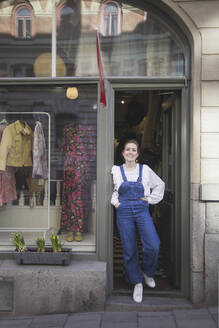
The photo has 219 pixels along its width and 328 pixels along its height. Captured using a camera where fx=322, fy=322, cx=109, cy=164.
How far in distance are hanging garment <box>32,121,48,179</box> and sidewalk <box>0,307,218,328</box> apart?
1895 mm

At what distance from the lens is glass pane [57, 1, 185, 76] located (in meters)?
4.49

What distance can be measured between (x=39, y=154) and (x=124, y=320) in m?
2.48

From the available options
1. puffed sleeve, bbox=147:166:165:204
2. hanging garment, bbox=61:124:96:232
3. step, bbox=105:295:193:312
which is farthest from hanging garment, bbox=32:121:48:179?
step, bbox=105:295:193:312

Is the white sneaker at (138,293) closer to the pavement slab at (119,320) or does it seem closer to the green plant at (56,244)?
the pavement slab at (119,320)

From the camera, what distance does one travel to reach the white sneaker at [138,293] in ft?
13.6

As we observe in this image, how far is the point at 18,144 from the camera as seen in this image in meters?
4.69

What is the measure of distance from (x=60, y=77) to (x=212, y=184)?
8.25 ft

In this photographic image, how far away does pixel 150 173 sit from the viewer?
441 cm

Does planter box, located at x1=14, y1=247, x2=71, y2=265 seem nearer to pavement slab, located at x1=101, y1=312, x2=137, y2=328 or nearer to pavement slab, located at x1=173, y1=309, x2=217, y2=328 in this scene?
pavement slab, located at x1=101, y1=312, x2=137, y2=328

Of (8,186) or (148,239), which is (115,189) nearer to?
(148,239)

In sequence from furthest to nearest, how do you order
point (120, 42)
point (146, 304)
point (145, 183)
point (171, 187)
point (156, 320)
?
1. point (171, 187)
2. point (120, 42)
3. point (145, 183)
4. point (146, 304)
5. point (156, 320)

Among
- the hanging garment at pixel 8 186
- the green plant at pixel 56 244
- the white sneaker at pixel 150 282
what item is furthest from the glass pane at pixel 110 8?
the white sneaker at pixel 150 282

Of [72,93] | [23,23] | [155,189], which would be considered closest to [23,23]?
[23,23]

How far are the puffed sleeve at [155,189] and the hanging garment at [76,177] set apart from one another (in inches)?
34.9
